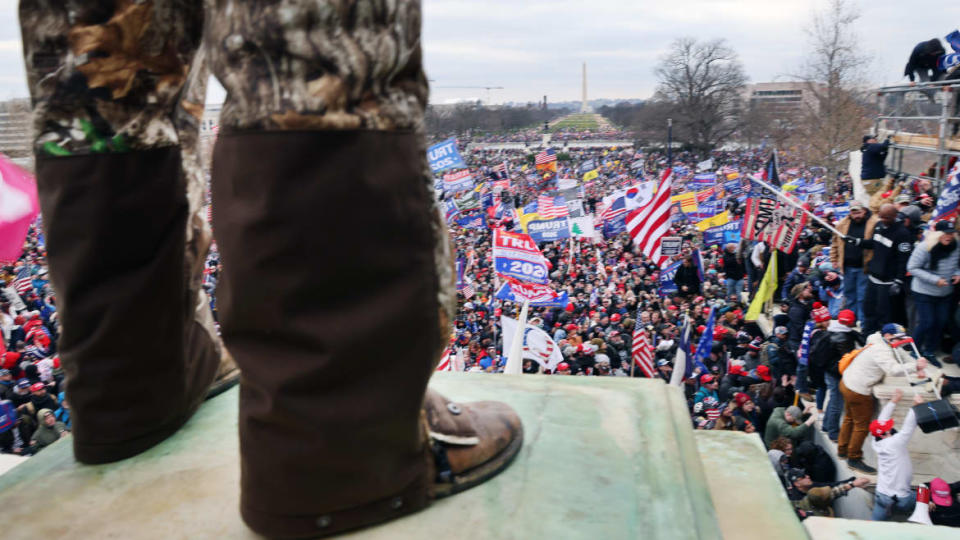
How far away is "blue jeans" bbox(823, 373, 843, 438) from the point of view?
753cm

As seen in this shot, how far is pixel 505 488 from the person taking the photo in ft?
5.72

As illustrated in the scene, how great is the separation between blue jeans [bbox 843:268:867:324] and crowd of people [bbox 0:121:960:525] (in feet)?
0.05

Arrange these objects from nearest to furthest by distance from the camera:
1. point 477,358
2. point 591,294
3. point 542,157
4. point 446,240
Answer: point 446,240 < point 477,358 < point 591,294 < point 542,157

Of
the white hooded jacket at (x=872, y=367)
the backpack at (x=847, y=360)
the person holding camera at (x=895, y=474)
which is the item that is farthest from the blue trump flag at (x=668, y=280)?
the person holding camera at (x=895, y=474)

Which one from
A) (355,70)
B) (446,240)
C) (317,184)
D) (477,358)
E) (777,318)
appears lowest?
(477,358)

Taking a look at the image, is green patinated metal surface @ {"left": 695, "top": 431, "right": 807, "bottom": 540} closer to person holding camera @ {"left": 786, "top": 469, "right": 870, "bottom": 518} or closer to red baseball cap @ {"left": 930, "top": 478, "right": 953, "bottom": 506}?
red baseball cap @ {"left": 930, "top": 478, "right": 953, "bottom": 506}

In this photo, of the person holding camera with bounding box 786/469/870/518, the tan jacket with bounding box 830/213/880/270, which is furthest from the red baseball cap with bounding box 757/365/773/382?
the person holding camera with bounding box 786/469/870/518

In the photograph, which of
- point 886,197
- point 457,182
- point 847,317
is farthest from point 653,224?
point 457,182

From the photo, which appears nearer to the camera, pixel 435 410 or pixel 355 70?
pixel 355 70

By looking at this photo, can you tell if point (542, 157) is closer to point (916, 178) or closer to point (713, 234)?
point (713, 234)

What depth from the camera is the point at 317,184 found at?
130 cm

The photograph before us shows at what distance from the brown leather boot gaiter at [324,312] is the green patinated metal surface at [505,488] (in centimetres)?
17

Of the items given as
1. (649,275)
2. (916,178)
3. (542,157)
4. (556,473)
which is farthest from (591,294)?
(556,473)

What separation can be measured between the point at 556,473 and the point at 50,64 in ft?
5.22
